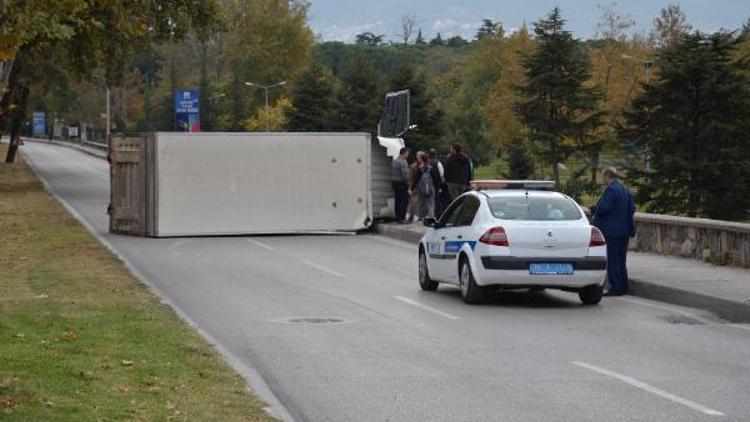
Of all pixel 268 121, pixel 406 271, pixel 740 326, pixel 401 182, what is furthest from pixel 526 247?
pixel 268 121

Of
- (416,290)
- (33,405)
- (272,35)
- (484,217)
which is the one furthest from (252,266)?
(272,35)

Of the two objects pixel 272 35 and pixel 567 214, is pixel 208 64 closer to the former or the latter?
pixel 272 35

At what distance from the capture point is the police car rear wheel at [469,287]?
17234mm

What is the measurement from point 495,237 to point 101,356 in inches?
266

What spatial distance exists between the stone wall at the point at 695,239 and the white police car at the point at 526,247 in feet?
12.7

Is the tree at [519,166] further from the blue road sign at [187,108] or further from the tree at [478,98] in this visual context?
the tree at [478,98]

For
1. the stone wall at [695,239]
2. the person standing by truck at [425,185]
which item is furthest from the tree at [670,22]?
the stone wall at [695,239]

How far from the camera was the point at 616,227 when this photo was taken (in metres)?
18.5

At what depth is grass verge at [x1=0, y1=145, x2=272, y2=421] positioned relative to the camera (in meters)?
8.95

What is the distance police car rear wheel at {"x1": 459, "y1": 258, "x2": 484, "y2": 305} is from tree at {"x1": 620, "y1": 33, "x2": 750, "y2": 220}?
82.3ft

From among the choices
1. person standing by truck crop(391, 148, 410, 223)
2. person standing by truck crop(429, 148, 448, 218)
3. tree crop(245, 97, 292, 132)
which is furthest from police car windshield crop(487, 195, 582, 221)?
tree crop(245, 97, 292, 132)

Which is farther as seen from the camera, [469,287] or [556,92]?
[556,92]

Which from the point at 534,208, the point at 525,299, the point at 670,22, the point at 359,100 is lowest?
the point at 525,299

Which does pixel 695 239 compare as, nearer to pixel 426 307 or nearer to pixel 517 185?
pixel 517 185
